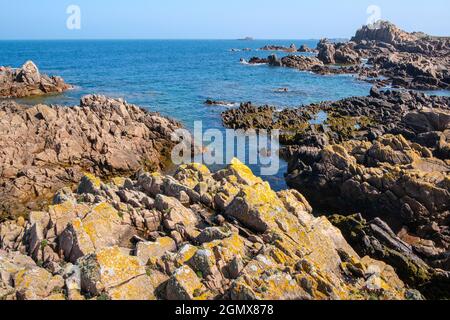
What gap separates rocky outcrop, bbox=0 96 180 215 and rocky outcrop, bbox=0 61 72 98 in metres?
31.3

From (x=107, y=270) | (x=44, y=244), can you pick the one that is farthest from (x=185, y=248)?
(x=44, y=244)

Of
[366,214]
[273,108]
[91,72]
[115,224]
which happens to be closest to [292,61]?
[91,72]

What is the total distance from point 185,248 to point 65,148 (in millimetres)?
26745

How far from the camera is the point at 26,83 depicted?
77.4 metres

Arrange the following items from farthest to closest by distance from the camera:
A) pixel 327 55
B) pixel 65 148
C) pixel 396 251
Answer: pixel 327 55
pixel 65 148
pixel 396 251

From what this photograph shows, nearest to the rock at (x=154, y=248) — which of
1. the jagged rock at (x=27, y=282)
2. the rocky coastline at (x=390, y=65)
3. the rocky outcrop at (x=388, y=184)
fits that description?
the jagged rock at (x=27, y=282)

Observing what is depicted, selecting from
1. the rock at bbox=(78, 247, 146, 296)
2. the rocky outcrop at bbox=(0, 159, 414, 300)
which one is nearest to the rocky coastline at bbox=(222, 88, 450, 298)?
the rocky outcrop at bbox=(0, 159, 414, 300)

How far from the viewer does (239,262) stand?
1394cm

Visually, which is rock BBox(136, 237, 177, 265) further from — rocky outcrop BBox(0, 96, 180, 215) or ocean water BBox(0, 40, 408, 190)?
ocean water BBox(0, 40, 408, 190)

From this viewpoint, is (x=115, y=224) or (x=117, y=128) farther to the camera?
(x=117, y=128)

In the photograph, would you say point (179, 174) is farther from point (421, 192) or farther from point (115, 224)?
point (421, 192)

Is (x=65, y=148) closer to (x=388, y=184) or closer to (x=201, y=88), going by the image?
(x=388, y=184)

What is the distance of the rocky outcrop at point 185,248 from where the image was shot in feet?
42.2
